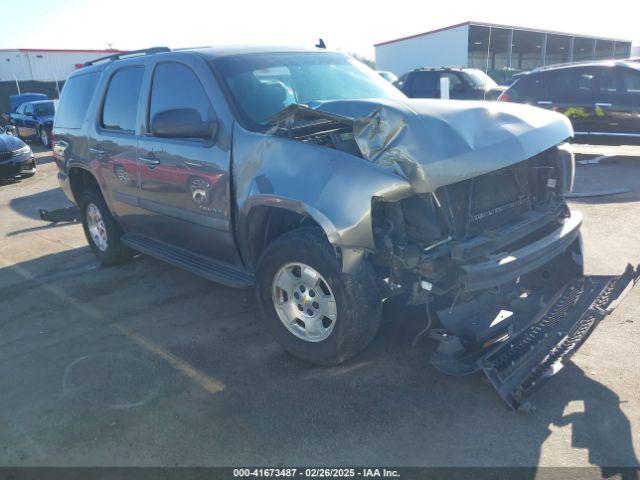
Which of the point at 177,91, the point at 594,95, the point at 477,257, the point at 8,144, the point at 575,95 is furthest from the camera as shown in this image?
the point at 8,144

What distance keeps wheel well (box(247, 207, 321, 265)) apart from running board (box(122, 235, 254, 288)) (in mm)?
219

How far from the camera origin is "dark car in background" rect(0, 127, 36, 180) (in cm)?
1233

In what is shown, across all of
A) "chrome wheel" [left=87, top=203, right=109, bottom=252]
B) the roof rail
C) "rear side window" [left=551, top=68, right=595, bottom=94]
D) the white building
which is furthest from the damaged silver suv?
the white building

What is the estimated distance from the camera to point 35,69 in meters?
36.1

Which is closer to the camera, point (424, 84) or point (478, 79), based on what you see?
point (478, 79)

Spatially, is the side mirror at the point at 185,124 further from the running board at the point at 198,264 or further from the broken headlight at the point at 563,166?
the broken headlight at the point at 563,166

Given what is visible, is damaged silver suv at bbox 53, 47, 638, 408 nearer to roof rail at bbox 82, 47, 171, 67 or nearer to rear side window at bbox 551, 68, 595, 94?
roof rail at bbox 82, 47, 171, 67

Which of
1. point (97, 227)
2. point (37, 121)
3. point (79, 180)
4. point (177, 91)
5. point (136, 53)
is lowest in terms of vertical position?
point (37, 121)

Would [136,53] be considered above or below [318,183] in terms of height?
above

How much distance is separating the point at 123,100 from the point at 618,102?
900cm

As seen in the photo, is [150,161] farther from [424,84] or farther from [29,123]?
[29,123]

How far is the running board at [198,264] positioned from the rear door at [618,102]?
885 cm

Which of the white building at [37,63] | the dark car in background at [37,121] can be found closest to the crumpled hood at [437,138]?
Result: the dark car in background at [37,121]

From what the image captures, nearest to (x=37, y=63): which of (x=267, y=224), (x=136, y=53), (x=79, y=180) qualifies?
(x=79, y=180)
